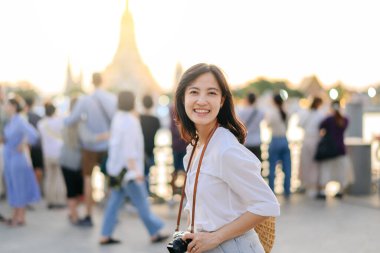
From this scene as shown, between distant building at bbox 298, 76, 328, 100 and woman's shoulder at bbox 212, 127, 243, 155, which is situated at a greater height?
woman's shoulder at bbox 212, 127, 243, 155

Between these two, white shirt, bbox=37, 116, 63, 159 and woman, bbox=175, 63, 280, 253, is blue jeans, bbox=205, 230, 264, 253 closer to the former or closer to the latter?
woman, bbox=175, 63, 280, 253

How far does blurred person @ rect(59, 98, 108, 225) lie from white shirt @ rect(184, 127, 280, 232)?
16.9 feet

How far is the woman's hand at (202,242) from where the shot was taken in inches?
82.9

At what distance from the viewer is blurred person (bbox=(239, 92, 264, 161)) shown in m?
8.73

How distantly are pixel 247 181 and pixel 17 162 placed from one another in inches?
234

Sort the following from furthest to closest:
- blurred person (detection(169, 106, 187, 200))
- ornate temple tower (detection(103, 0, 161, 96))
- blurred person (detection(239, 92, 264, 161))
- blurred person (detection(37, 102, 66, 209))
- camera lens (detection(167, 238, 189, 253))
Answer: ornate temple tower (detection(103, 0, 161, 96)) < blurred person (detection(239, 92, 264, 161)) < blurred person (detection(37, 102, 66, 209)) < blurred person (detection(169, 106, 187, 200)) < camera lens (detection(167, 238, 189, 253))

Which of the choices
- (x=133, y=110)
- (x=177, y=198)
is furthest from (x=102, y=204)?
(x=133, y=110)

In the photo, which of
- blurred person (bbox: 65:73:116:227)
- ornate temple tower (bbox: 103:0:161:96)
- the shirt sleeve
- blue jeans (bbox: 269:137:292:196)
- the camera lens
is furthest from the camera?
ornate temple tower (bbox: 103:0:161:96)

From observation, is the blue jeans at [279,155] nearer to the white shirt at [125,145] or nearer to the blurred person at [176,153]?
the blurred person at [176,153]

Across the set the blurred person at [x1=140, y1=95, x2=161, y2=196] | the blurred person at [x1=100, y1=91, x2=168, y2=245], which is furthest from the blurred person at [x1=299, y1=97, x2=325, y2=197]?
the blurred person at [x1=100, y1=91, x2=168, y2=245]

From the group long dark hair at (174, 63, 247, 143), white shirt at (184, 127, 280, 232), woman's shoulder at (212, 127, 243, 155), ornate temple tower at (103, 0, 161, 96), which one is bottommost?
white shirt at (184, 127, 280, 232)

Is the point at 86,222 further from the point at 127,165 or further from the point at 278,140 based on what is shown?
the point at 278,140

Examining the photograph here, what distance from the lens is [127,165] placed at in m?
6.17

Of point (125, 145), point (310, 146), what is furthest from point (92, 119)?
point (310, 146)
